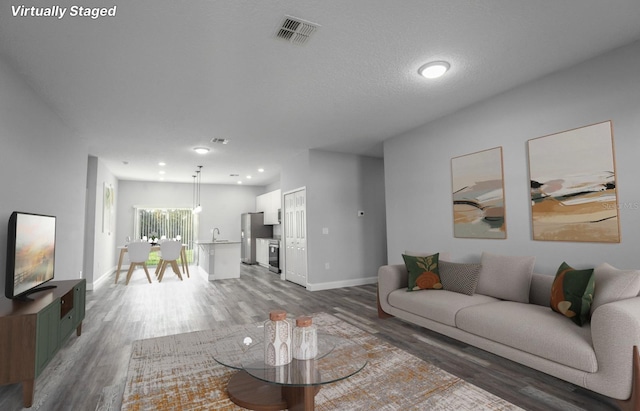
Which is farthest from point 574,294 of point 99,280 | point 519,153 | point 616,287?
point 99,280

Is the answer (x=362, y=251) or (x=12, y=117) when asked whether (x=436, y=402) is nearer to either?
(x=12, y=117)

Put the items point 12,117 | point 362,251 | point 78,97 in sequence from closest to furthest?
point 12,117 < point 78,97 < point 362,251

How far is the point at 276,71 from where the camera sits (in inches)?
122

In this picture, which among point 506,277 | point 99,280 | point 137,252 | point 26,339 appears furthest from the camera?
point 137,252

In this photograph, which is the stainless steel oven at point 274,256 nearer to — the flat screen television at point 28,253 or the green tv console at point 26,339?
the flat screen television at point 28,253

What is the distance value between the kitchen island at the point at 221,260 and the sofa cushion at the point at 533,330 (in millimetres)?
5565

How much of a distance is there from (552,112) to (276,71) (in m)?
2.74

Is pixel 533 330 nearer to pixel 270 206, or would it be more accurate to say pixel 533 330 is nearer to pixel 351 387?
pixel 351 387

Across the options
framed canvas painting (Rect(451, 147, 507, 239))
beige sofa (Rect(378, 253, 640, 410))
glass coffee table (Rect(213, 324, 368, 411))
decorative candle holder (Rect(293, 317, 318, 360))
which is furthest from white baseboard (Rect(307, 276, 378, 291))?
decorative candle holder (Rect(293, 317, 318, 360))

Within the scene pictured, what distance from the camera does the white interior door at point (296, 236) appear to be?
6.29 m

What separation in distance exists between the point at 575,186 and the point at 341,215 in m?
3.97

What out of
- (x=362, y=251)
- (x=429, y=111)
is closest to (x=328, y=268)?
(x=362, y=251)

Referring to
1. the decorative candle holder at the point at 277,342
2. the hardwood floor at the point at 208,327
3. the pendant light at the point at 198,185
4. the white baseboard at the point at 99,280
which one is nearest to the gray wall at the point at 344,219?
the hardwood floor at the point at 208,327

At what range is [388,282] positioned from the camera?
3934 mm
